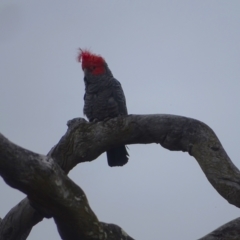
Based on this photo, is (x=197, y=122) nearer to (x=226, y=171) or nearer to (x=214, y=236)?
(x=226, y=171)

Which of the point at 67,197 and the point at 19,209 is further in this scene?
the point at 19,209

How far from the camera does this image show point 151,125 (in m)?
4.10

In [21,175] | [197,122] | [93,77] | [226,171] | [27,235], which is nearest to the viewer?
[21,175]

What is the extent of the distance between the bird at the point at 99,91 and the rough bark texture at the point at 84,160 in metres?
1.98

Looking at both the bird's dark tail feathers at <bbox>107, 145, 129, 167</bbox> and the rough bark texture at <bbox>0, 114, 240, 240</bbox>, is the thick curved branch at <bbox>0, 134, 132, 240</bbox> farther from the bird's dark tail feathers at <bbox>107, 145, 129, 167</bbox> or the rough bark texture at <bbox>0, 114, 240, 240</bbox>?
the bird's dark tail feathers at <bbox>107, 145, 129, 167</bbox>

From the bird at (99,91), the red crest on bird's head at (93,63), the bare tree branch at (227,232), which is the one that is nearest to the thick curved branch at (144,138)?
the bare tree branch at (227,232)

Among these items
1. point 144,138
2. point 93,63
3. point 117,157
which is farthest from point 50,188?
point 93,63

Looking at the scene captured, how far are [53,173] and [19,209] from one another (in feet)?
4.43

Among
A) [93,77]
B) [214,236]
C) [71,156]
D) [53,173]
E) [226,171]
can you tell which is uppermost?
[93,77]

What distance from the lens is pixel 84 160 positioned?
166 inches

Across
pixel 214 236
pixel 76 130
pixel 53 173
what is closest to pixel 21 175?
pixel 53 173

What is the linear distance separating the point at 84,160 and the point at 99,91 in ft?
7.81

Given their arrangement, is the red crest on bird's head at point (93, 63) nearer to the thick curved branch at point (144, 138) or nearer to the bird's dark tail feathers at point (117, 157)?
the bird's dark tail feathers at point (117, 157)

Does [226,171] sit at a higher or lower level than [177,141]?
lower
